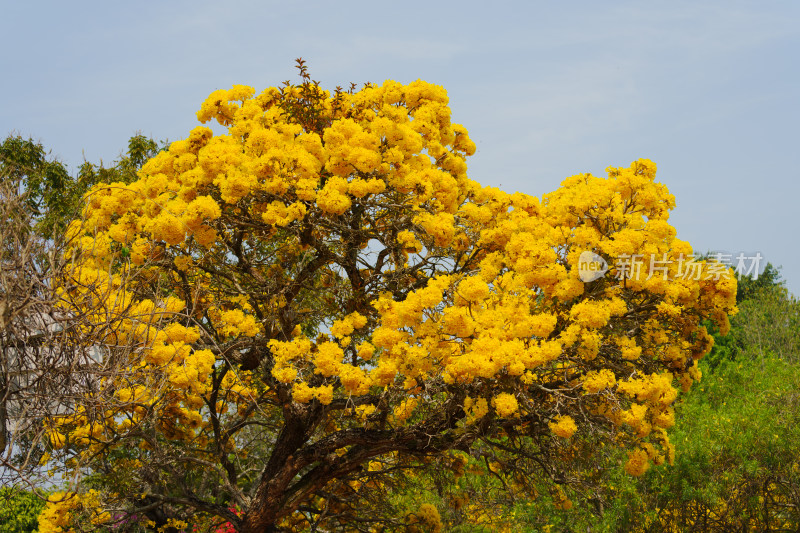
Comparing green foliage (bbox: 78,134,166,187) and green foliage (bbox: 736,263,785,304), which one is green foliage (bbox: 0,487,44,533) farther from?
green foliage (bbox: 736,263,785,304)

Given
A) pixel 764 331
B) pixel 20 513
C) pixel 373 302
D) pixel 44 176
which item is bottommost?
pixel 20 513

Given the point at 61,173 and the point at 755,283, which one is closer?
the point at 61,173

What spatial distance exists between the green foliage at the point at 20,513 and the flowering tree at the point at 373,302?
1503 centimetres

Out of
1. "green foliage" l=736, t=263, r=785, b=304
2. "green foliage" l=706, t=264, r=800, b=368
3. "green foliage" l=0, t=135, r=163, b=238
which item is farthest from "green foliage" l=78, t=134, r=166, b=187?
"green foliage" l=736, t=263, r=785, b=304

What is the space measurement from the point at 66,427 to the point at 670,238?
823 cm

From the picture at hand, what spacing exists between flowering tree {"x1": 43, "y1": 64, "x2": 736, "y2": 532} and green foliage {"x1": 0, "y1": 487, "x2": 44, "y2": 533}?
Result: 1503 cm

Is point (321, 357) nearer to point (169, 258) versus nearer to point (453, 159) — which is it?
point (169, 258)

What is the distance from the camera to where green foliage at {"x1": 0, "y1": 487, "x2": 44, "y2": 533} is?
80.6 feet

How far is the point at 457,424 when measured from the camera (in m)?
9.68

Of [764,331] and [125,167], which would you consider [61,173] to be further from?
[764,331]

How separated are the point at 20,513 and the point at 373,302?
21.6m

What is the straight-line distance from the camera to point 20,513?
83.3ft

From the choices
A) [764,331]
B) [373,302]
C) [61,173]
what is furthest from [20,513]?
[764,331]

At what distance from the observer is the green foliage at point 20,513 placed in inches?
967
